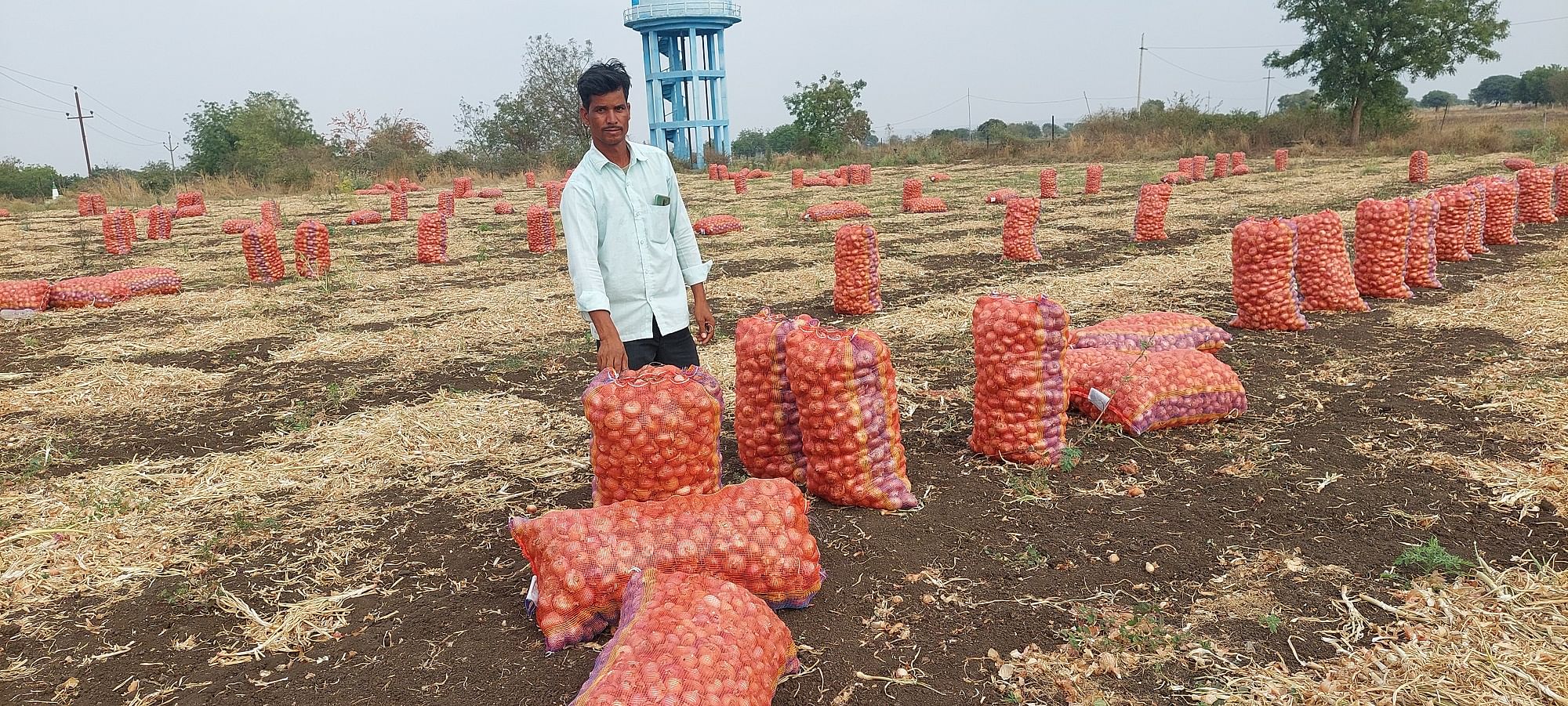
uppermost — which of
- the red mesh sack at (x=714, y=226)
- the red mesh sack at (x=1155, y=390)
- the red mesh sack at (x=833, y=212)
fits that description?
the red mesh sack at (x=833, y=212)

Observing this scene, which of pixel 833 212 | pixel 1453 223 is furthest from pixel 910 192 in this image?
pixel 1453 223

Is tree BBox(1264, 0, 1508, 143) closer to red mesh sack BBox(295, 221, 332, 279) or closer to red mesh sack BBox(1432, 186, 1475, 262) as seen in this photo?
red mesh sack BBox(1432, 186, 1475, 262)

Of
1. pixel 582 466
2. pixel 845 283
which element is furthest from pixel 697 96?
pixel 582 466

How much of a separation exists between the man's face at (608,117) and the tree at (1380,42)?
124 ft

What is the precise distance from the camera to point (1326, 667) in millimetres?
2941

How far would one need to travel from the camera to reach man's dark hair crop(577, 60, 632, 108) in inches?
149

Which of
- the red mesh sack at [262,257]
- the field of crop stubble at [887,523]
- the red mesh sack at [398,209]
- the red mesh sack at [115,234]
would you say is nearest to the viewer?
the field of crop stubble at [887,523]

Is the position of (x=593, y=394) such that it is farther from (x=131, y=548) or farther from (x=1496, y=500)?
(x=1496, y=500)

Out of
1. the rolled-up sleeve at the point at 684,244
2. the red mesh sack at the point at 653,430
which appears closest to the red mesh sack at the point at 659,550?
the red mesh sack at the point at 653,430

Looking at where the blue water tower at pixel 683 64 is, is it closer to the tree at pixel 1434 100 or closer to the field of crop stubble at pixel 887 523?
the field of crop stubble at pixel 887 523

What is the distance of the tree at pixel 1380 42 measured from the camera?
1256 inches

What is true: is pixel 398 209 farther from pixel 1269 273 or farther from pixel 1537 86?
pixel 1537 86

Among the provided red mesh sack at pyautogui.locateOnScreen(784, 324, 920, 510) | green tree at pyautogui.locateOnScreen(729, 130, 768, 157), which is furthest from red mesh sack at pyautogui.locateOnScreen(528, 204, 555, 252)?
green tree at pyautogui.locateOnScreen(729, 130, 768, 157)

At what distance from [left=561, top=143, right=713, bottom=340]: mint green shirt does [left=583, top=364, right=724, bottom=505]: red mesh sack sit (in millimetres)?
526
